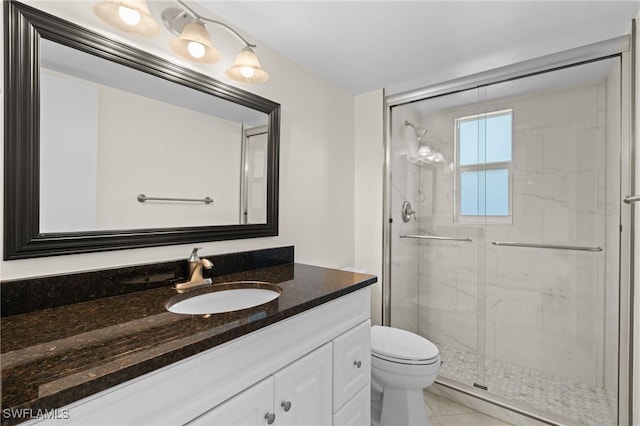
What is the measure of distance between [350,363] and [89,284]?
3.40 ft

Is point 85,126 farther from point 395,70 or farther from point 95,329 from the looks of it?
point 395,70

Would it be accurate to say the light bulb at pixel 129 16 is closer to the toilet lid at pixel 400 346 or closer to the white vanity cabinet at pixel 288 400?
the white vanity cabinet at pixel 288 400

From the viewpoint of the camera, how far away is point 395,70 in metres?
2.05

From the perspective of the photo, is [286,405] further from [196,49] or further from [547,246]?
[547,246]

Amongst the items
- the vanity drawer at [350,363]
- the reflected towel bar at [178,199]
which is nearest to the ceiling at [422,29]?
the reflected towel bar at [178,199]

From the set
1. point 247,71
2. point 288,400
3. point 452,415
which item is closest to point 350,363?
point 288,400

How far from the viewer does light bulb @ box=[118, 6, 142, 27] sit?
1.02m

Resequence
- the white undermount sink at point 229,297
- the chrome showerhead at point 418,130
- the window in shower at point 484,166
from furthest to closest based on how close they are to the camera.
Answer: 1. the chrome showerhead at point 418,130
2. the window in shower at point 484,166
3. the white undermount sink at point 229,297

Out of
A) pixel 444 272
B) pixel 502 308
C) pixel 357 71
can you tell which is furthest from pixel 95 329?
pixel 502 308

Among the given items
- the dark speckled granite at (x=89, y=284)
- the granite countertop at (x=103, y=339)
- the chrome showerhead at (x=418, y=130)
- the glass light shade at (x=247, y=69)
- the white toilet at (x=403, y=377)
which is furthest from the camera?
the chrome showerhead at (x=418, y=130)

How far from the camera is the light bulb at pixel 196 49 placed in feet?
4.14

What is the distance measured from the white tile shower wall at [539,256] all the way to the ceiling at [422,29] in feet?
1.32

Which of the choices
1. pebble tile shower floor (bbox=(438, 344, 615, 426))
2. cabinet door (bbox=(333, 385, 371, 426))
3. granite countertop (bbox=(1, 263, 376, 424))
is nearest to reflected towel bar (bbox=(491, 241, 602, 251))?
pebble tile shower floor (bbox=(438, 344, 615, 426))

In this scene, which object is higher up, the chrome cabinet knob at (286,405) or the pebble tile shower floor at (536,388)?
the chrome cabinet knob at (286,405)
